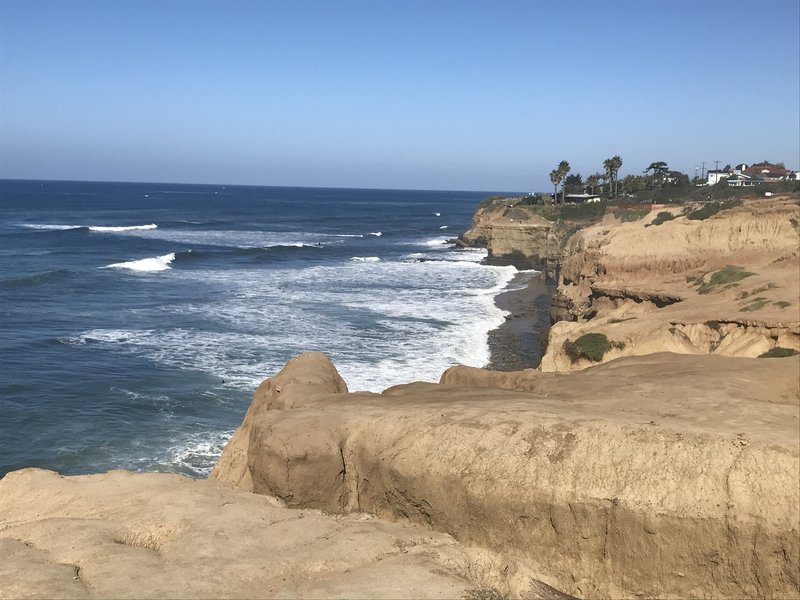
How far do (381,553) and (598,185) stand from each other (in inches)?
4313

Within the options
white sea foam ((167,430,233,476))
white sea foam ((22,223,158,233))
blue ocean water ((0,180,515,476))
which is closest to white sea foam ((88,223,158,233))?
white sea foam ((22,223,158,233))

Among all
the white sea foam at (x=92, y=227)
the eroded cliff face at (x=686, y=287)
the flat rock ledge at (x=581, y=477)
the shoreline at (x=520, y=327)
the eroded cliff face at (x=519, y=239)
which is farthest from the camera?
the white sea foam at (x=92, y=227)

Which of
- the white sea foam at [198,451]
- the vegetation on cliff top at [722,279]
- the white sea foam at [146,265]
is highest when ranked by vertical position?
the vegetation on cliff top at [722,279]

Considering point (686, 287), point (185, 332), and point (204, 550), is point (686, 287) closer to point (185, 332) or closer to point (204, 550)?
point (185, 332)

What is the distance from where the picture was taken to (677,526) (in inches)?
374

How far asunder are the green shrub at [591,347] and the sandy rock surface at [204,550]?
12849mm

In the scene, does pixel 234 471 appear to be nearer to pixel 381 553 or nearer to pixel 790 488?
pixel 381 553

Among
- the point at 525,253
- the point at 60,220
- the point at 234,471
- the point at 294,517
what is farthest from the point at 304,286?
the point at 60,220

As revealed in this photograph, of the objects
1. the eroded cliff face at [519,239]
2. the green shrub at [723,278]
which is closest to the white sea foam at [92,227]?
the eroded cliff face at [519,239]

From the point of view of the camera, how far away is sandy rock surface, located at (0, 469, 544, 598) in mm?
8008

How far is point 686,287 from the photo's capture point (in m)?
27.3

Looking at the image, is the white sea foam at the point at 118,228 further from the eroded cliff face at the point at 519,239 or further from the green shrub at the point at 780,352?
the green shrub at the point at 780,352

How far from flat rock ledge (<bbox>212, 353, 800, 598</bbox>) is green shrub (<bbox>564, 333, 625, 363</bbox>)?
835cm

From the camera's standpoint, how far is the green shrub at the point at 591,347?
22.2m
